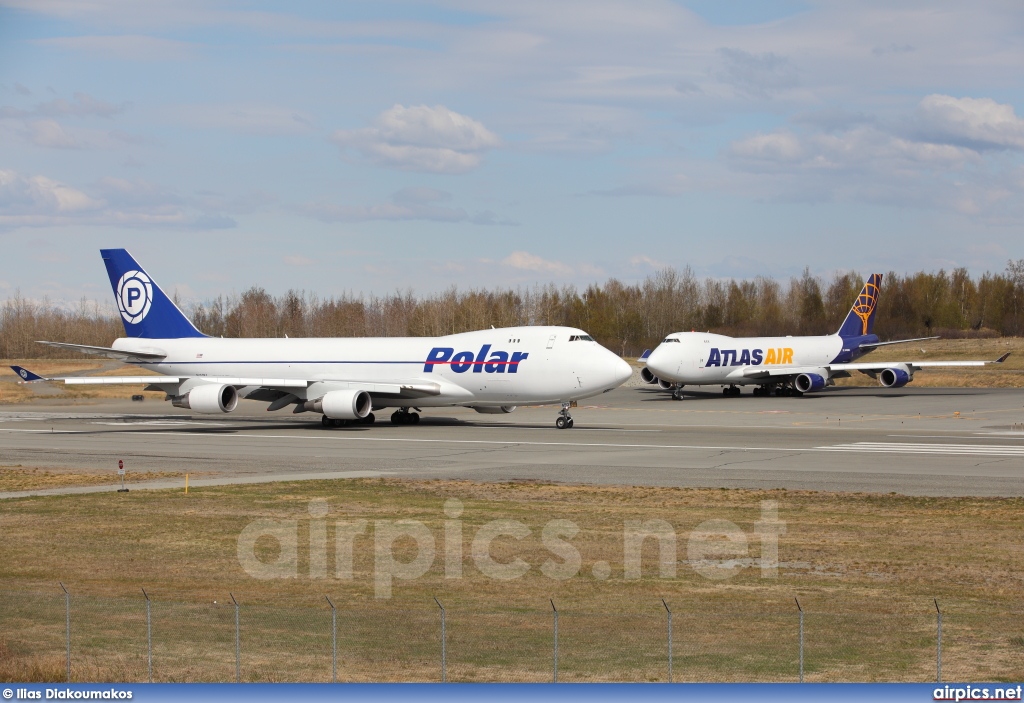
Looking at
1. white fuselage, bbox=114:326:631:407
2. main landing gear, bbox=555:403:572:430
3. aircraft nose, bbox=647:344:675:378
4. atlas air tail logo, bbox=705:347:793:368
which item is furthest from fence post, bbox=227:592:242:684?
atlas air tail logo, bbox=705:347:793:368

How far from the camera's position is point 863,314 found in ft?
285

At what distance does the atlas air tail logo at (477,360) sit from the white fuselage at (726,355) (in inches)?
956

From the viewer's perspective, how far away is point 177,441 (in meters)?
46.6

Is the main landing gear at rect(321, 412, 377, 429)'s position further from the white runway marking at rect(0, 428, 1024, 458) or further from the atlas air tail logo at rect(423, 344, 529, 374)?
the white runway marking at rect(0, 428, 1024, 458)

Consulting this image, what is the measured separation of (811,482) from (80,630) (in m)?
21.9

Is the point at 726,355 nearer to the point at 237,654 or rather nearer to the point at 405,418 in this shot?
the point at 405,418

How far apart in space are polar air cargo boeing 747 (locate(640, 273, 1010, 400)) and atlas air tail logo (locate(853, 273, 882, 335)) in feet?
1.15

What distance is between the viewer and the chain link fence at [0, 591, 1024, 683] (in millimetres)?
12719

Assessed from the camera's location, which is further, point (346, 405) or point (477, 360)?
point (477, 360)

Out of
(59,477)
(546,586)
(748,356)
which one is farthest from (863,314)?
(546,586)

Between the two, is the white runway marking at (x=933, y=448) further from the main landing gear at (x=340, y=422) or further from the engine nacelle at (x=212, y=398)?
the engine nacelle at (x=212, y=398)

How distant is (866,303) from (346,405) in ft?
169

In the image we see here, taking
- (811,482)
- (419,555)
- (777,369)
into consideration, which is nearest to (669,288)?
(777,369)

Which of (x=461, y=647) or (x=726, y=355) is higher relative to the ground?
(x=726, y=355)
